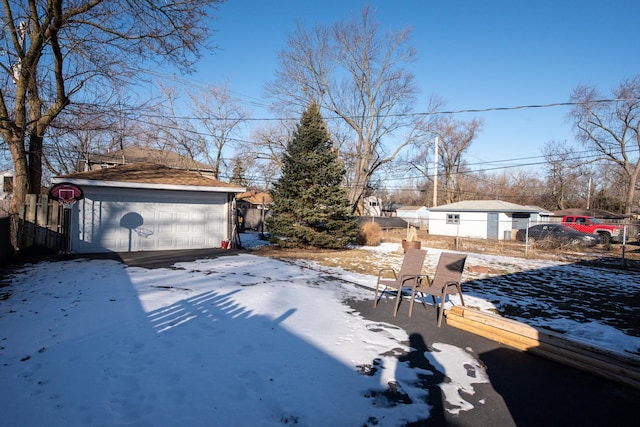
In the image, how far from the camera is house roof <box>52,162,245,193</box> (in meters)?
11.3

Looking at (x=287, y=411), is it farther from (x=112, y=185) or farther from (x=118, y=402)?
(x=112, y=185)

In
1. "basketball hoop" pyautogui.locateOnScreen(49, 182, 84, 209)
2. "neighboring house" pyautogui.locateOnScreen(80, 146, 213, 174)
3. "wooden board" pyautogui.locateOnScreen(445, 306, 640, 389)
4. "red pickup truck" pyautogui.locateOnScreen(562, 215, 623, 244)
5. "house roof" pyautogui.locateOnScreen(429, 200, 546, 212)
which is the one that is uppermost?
"neighboring house" pyautogui.locateOnScreen(80, 146, 213, 174)

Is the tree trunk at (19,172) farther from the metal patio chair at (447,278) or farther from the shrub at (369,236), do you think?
the shrub at (369,236)

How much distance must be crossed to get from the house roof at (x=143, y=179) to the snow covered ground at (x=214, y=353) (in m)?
5.10

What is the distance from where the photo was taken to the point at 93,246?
11.6m

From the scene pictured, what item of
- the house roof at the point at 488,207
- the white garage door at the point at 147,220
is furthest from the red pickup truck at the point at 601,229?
the white garage door at the point at 147,220

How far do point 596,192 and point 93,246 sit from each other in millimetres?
54419

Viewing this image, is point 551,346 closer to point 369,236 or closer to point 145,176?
point 145,176

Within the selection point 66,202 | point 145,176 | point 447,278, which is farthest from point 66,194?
point 447,278

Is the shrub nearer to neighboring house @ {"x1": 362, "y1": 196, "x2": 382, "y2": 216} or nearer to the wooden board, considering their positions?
the wooden board

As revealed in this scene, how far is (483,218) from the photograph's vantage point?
27750mm

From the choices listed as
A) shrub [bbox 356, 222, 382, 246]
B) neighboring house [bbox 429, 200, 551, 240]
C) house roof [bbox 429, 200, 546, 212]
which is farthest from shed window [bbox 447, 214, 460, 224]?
shrub [bbox 356, 222, 382, 246]

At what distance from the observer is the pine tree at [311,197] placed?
1409 cm

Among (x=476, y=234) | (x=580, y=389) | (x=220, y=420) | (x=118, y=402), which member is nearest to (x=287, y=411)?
(x=220, y=420)
